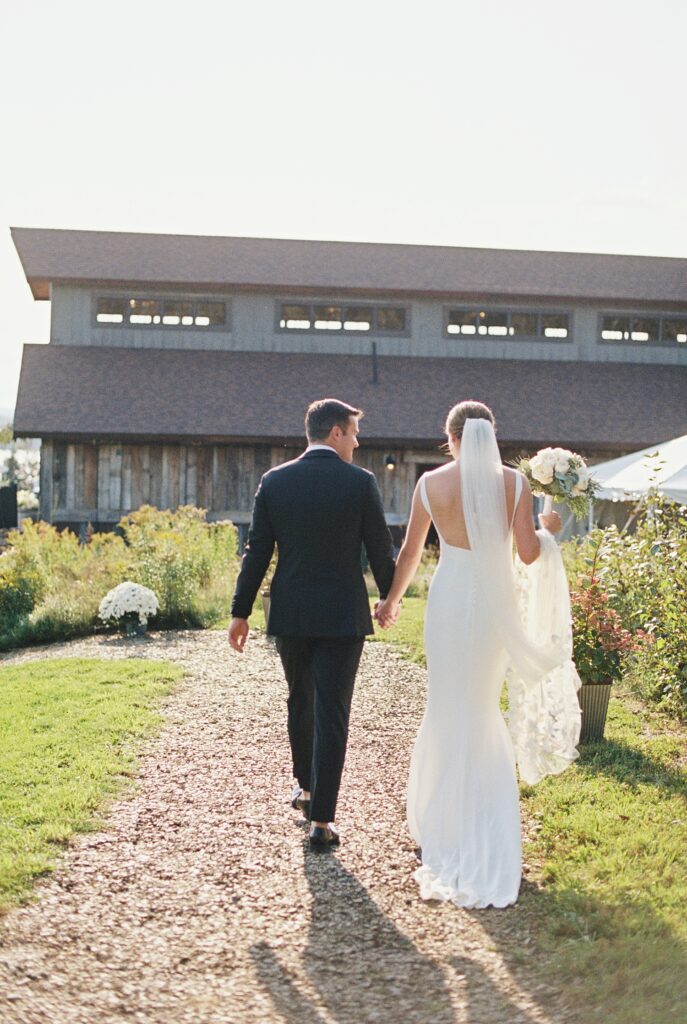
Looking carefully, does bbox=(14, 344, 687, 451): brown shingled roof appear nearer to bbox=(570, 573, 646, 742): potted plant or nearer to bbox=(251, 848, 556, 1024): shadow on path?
bbox=(570, 573, 646, 742): potted plant

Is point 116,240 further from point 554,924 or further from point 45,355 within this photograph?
point 554,924

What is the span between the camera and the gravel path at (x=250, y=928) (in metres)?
3.87

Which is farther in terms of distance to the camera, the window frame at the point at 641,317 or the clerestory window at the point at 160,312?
the window frame at the point at 641,317

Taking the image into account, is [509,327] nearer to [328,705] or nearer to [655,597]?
[655,597]

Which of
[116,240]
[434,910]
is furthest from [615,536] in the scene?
[116,240]

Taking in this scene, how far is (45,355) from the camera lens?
2453 cm

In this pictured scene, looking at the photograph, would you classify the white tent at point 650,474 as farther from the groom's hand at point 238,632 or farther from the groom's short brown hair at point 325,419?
the groom's hand at point 238,632

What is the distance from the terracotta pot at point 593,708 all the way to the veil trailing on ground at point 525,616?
2.01m

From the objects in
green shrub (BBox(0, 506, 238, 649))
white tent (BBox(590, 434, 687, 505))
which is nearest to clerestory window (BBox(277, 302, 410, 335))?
white tent (BBox(590, 434, 687, 505))

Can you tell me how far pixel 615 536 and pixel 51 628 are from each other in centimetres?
763

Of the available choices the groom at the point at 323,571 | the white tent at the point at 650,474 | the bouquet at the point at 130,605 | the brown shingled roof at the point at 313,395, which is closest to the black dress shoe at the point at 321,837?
the groom at the point at 323,571

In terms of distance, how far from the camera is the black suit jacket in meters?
5.53

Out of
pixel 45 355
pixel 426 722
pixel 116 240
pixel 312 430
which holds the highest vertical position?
pixel 116 240

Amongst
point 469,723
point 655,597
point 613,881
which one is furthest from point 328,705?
point 655,597
